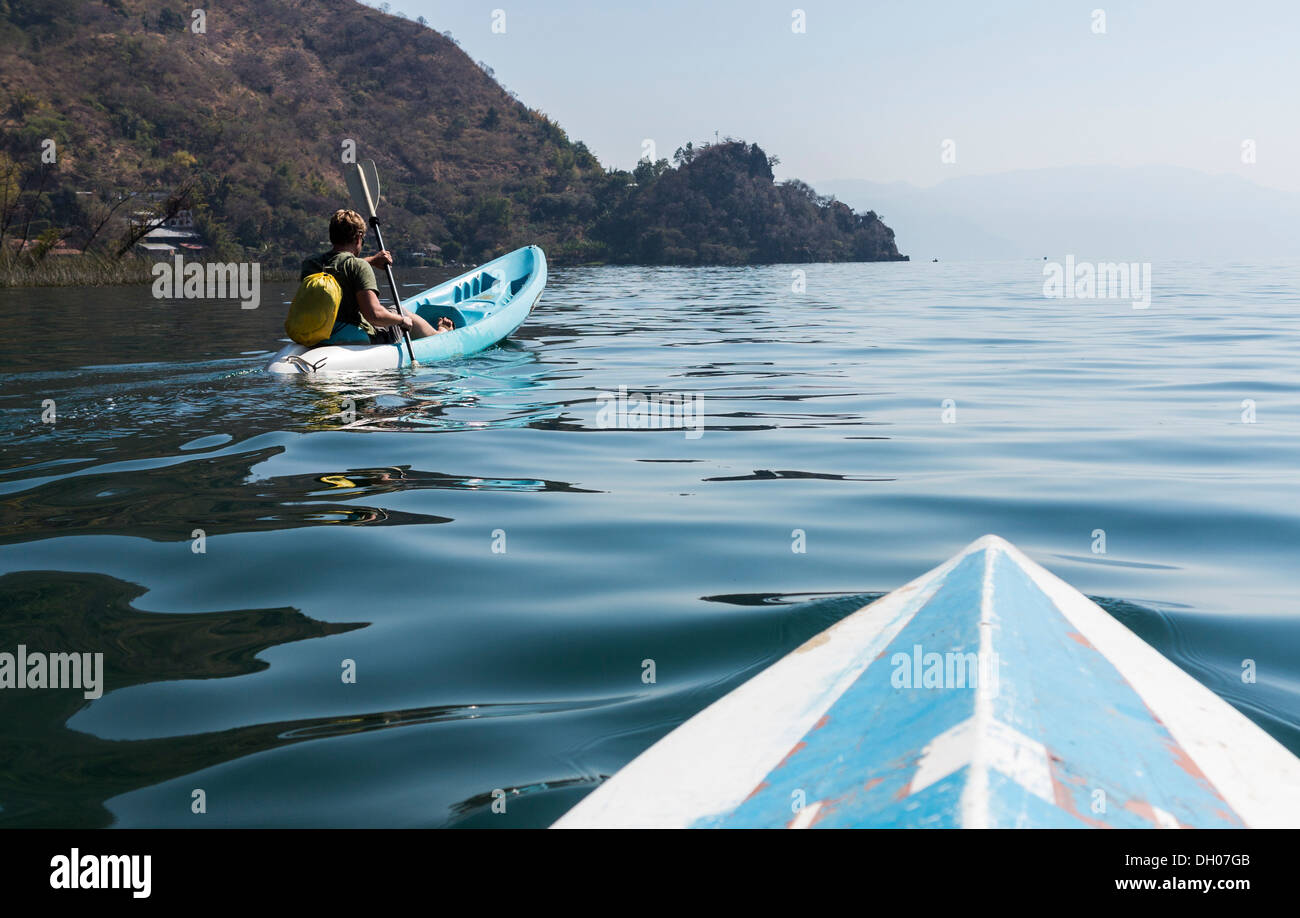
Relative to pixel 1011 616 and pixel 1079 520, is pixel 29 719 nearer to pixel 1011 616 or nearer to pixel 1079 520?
pixel 1011 616

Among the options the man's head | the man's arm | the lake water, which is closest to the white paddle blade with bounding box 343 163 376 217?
the man's head

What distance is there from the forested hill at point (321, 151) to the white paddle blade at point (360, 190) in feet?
146

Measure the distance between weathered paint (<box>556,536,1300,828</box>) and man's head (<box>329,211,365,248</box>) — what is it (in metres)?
7.85

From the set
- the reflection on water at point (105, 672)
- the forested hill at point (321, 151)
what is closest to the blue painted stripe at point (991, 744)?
the reflection on water at point (105, 672)

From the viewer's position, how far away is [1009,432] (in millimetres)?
7031

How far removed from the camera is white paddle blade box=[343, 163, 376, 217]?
403 inches

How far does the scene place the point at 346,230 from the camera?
363 inches

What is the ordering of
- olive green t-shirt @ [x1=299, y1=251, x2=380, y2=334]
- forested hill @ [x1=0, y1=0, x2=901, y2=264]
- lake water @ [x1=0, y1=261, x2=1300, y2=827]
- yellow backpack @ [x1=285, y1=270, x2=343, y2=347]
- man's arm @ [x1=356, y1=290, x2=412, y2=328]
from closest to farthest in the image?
lake water @ [x1=0, y1=261, x2=1300, y2=827] < yellow backpack @ [x1=285, y1=270, x2=343, y2=347] < olive green t-shirt @ [x1=299, y1=251, x2=380, y2=334] < man's arm @ [x1=356, y1=290, x2=412, y2=328] < forested hill @ [x1=0, y1=0, x2=901, y2=264]

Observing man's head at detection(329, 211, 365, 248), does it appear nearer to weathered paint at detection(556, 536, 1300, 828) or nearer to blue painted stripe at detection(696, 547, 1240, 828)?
weathered paint at detection(556, 536, 1300, 828)

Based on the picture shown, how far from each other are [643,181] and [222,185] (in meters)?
58.7

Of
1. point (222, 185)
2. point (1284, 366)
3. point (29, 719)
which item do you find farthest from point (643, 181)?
point (29, 719)

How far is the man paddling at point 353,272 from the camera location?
9188mm

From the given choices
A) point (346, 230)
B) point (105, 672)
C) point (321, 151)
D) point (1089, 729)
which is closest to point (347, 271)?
point (346, 230)

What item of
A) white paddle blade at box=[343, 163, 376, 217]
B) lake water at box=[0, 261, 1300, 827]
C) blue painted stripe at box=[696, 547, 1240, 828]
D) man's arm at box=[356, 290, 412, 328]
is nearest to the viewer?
blue painted stripe at box=[696, 547, 1240, 828]
